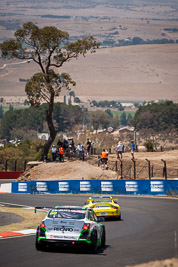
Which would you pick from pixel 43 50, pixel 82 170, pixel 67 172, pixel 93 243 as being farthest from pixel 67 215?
pixel 43 50

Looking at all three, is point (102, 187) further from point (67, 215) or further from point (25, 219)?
point (67, 215)

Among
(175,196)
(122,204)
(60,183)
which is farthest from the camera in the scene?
(60,183)

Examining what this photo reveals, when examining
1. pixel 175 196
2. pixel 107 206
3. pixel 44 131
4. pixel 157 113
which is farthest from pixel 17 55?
pixel 44 131

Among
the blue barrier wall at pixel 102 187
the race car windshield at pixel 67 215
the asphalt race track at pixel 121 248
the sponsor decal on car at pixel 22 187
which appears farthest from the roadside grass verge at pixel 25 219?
the sponsor decal on car at pixel 22 187

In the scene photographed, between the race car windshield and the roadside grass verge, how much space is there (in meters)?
4.85

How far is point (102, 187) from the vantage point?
36.3 metres

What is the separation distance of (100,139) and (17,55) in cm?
6139

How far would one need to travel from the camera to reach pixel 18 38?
53781mm

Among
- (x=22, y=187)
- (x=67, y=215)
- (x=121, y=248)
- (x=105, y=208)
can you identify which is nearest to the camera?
(x=67, y=215)

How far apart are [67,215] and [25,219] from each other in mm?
9050

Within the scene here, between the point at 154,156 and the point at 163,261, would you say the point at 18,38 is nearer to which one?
the point at 154,156

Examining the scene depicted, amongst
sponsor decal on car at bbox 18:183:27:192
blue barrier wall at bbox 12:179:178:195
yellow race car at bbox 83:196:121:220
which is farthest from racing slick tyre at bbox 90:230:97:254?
sponsor decal on car at bbox 18:183:27:192

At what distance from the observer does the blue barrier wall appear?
34.1 meters

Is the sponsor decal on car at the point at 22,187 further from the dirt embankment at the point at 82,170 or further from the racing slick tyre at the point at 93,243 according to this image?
the racing slick tyre at the point at 93,243
